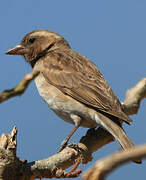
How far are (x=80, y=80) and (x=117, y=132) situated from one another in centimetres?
103

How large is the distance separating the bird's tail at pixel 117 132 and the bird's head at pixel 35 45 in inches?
73.9

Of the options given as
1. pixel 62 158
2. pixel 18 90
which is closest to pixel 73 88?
pixel 62 158

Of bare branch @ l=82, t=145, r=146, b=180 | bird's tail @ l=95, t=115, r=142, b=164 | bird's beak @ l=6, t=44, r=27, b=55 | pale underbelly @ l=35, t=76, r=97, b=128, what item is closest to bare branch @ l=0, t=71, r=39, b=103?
bare branch @ l=82, t=145, r=146, b=180

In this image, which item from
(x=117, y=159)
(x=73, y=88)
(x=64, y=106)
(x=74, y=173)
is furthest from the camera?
(x=73, y=88)

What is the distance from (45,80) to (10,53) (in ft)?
3.76

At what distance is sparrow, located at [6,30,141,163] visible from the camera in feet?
12.9

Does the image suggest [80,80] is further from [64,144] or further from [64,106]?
[64,144]

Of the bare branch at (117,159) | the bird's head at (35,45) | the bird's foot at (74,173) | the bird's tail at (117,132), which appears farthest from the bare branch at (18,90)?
the bird's head at (35,45)

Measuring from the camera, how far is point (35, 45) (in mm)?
5359

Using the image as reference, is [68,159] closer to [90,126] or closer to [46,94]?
[90,126]

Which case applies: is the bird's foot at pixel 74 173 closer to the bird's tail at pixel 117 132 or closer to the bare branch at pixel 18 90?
the bird's tail at pixel 117 132

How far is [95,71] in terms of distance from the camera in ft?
15.7

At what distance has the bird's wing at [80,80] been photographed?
4.06 m

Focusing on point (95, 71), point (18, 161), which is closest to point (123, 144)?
point (18, 161)
